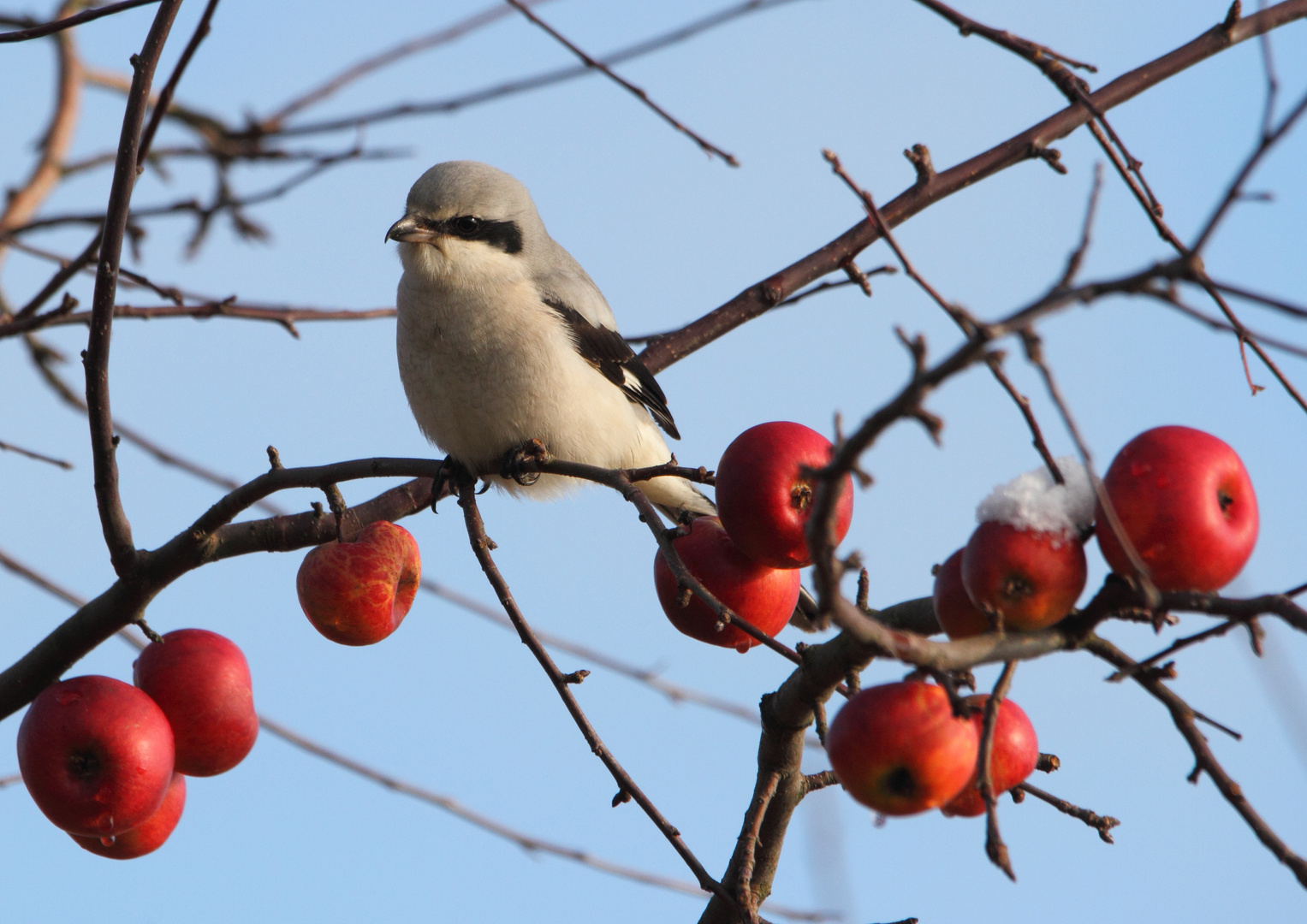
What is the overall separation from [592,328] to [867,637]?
9.57ft

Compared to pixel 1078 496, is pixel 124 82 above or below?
above

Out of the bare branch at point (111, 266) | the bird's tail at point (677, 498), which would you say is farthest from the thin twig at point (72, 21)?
the bird's tail at point (677, 498)

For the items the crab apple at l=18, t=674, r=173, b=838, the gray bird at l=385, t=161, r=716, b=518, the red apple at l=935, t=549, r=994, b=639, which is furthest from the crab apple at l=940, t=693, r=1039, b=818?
the gray bird at l=385, t=161, r=716, b=518

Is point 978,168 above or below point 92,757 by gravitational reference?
above

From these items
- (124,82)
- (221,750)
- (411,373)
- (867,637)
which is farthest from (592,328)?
(867,637)

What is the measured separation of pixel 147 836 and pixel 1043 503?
1967mm

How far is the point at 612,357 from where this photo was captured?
4242mm

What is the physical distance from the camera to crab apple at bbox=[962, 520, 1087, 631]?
1.62 m

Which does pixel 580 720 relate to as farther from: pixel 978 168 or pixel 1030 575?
pixel 978 168

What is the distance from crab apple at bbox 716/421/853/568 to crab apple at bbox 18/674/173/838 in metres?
1.22

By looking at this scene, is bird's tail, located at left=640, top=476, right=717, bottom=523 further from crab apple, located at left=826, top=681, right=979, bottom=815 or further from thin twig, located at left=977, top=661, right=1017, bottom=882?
thin twig, located at left=977, top=661, right=1017, bottom=882

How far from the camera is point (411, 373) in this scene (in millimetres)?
3941

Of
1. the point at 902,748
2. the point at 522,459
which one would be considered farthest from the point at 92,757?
the point at 522,459

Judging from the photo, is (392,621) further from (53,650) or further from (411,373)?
(411,373)
